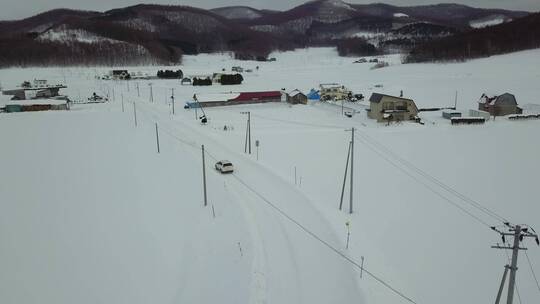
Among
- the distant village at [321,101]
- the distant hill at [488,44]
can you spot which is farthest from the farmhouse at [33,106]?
the distant hill at [488,44]

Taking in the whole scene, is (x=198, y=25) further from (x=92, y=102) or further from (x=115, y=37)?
(x=92, y=102)

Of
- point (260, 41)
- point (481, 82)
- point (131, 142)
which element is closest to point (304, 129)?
point (131, 142)

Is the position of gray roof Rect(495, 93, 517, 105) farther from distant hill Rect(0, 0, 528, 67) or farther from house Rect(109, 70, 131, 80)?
distant hill Rect(0, 0, 528, 67)

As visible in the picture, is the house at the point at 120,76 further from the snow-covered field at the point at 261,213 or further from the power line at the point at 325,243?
the power line at the point at 325,243

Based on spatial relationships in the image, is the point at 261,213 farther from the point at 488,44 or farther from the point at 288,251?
the point at 488,44

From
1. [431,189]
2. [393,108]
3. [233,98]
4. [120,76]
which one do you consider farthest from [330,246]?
[120,76]

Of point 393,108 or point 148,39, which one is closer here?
point 393,108

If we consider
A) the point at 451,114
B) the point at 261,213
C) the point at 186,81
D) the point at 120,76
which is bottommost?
the point at 261,213

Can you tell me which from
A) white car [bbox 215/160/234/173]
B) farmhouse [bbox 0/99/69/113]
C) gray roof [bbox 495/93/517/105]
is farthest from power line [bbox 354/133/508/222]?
farmhouse [bbox 0/99/69/113]
